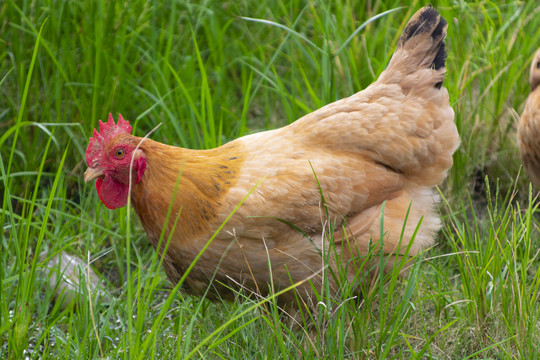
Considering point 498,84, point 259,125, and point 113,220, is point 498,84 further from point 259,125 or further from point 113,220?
point 113,220

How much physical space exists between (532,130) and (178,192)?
1963 mm

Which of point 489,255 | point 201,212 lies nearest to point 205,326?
point 201,212

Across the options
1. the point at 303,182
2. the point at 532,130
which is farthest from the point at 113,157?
the point at 532,130

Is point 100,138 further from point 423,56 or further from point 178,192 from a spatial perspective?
point 423,56

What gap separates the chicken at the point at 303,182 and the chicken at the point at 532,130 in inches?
18.7

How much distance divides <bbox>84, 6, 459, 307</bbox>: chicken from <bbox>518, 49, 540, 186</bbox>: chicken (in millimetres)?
474

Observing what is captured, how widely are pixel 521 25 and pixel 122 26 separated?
2.68 metres

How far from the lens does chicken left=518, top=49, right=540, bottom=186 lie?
366 centimetres

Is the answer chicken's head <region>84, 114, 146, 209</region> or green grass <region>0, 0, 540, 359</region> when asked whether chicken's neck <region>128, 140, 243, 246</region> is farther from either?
green grass <region>0, 0, 540, 359</region>

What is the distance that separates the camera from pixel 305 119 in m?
3.48

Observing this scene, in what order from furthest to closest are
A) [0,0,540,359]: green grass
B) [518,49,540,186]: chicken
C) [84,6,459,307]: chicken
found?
[0,0,540,359]: green grass < [518,49,540,186]: chicken < [84,6,459,307]: chicken

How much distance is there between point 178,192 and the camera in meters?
3.06

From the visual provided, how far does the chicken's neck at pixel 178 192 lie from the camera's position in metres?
3.03

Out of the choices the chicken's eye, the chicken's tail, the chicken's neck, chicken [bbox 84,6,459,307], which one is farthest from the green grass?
the chicken's eye
